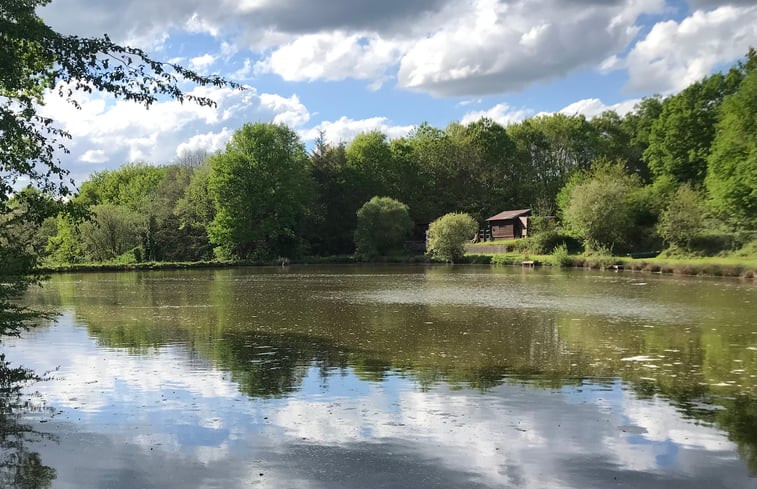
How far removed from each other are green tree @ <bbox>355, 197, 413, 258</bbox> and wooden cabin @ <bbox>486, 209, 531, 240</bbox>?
12738 mm

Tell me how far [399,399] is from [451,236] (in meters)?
56.4

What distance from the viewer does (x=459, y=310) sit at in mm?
22797

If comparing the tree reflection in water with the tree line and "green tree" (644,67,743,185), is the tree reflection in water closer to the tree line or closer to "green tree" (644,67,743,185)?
the tree line

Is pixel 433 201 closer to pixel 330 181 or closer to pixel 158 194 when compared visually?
pixel 330 181

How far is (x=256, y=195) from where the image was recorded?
2766 inches

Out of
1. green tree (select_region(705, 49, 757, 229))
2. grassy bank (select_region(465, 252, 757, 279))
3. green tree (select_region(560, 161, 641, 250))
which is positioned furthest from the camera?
green tree (select_region(560, 161, 641, 250))

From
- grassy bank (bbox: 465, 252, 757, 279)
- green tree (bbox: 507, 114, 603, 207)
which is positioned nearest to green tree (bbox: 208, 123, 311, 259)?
grassy bank (bbox: 465, 252, 757, 279)

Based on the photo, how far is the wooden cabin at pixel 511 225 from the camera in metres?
73.4

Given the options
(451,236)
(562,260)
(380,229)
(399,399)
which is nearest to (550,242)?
(562,260)

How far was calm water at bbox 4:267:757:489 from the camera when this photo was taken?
6691mm

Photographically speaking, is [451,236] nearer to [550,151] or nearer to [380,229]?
[380,229]

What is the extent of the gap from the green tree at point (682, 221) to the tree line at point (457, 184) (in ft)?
0.47

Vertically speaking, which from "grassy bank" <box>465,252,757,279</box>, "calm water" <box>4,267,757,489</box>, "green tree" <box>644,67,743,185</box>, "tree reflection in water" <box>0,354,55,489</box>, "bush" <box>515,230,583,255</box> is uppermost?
"green tree" <box>644,67,743,185</box>

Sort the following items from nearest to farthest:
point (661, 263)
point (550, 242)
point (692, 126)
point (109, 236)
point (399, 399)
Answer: point (399, 399)
point (661, 263)
point (550, 242)
point (692, 126)
point (109, 236)
